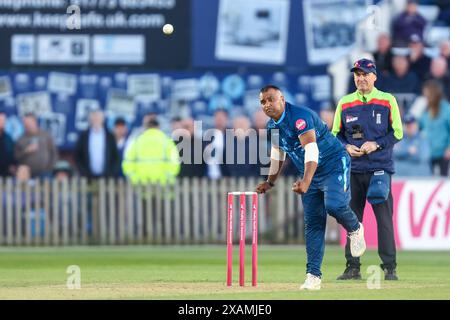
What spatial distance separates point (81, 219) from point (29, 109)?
2807 millimetres

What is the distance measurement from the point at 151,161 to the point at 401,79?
17.2 ft

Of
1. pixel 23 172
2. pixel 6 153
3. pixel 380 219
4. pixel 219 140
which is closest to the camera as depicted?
pixel 380 219

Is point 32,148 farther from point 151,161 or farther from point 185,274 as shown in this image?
point 185,274

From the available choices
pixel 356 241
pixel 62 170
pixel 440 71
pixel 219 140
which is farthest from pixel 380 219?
pixel 62 170

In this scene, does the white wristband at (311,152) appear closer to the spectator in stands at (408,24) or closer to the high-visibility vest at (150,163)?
the high-visibility vest at (150,163)

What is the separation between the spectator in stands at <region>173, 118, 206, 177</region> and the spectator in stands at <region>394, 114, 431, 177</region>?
385cm

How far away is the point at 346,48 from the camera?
93.5 feet

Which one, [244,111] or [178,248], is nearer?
[178,248]

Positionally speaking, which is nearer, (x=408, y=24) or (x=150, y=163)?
(x=150, y=163)

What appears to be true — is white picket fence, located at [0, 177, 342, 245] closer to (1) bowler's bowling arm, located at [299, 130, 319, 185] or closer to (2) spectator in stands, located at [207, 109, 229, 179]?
(2) spectator in stands, located at [207, 109, 229, 179]

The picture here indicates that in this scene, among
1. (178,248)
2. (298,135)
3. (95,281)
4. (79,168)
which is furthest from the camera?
(79,168)

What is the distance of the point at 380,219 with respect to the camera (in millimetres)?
17141

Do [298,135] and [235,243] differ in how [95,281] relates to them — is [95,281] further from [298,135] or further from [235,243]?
[235,243]
